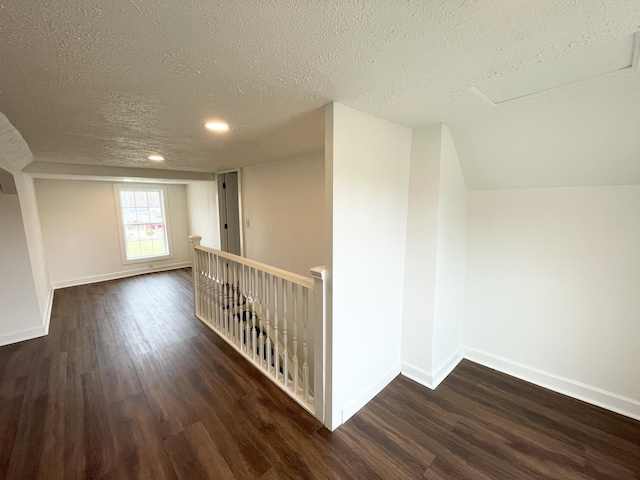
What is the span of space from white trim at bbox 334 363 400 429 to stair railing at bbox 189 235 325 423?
183 mm

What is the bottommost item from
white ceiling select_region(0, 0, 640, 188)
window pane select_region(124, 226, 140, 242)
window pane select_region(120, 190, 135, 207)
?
window pane select_region(124, 226, 140, 242)

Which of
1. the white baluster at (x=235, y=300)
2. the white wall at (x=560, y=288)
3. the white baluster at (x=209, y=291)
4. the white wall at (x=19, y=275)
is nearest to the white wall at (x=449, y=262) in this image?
the white wall at (x=560, y=288)

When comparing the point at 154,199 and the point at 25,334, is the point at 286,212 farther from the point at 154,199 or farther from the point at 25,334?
the point at 154,199

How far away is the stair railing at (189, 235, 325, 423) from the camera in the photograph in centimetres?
184

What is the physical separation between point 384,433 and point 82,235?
615cm

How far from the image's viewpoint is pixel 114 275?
217 inches

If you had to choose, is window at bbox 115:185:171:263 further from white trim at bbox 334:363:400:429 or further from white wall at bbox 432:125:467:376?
white wall at bbox 432:125:467:376

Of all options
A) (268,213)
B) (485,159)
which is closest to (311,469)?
(485,159)

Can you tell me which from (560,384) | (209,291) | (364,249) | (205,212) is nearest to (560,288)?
(560,384)

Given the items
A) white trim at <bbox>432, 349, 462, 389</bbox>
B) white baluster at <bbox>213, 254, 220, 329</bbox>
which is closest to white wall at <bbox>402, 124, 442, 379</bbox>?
white trim at <bbox>432, 349, 462, 389</bbox>

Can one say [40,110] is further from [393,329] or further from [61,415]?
[393,329]

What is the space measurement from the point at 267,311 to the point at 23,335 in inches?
117

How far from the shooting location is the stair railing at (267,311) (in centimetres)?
184

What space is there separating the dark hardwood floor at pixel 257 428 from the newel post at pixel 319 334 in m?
0.16
